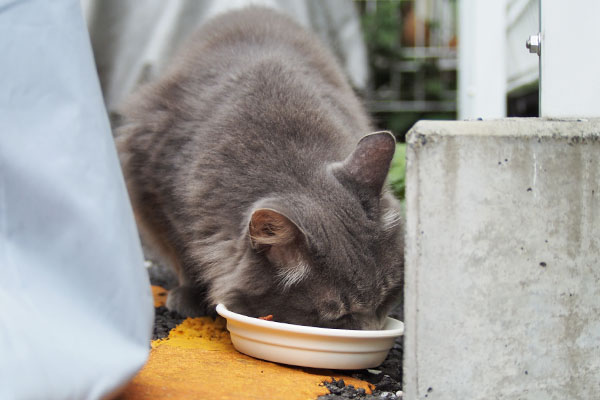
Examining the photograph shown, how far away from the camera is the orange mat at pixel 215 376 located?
1.53 meters

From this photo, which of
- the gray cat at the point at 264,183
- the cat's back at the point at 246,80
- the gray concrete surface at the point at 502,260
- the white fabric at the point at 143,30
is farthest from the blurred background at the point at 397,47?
the gray concrete surface at the point at 502,260

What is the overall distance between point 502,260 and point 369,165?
1.66 feet

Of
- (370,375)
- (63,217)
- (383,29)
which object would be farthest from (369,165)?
(383,29)

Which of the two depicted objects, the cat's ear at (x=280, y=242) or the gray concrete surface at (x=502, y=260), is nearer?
the gray concrete surface at (x=502, y=260)

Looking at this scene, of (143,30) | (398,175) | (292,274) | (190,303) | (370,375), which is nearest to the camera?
(292,274)

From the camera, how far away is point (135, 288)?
140 cm

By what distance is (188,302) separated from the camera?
2492 mm

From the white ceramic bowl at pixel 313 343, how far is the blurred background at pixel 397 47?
1539 millimetres

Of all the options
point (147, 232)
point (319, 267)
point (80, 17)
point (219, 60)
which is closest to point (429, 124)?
point (319, 267)

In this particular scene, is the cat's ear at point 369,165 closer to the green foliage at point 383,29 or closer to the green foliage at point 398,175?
A: the green foliage at point 398,175

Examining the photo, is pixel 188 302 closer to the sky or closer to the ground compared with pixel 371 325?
closer to the ground

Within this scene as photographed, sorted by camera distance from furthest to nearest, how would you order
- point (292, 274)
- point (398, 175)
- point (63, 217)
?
point (398, 175)
point (292, 274)
point (63, 217)

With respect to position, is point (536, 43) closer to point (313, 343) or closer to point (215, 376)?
point (313, 343)

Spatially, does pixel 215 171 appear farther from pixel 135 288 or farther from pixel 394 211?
pixel 135 288
